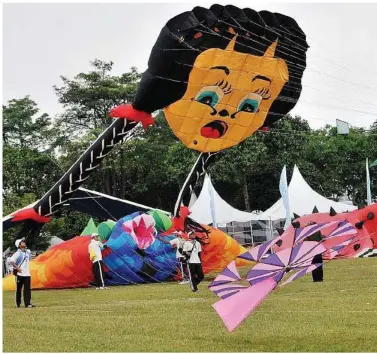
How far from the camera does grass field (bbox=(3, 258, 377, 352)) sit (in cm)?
750

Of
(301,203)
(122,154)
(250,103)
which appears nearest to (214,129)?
(250,103)

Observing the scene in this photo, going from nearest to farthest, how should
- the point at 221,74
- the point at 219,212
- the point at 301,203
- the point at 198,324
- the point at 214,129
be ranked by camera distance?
the point at 198,324
the point at 221,74
the point at 214,129
the point at 301,203
the point at 219,212

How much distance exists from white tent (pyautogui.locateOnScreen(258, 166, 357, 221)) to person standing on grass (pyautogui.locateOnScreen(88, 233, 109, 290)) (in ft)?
51.9

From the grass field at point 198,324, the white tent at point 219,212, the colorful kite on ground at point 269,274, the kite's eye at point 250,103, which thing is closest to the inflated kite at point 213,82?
the kite's eye at point 250,103

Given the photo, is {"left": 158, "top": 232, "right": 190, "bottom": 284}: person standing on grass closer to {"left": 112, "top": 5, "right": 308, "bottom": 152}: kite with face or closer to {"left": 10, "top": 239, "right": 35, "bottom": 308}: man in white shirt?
{"left": 112, "top": 5, "right": 308, "bottom": 152}: kite with face

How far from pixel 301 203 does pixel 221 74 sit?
19.7m

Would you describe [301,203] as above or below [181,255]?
above

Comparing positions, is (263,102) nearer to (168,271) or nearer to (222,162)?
(168,271)

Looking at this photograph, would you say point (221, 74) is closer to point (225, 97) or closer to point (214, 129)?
point (225, 97)

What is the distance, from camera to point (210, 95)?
47.4 feet

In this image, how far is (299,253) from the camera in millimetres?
7742

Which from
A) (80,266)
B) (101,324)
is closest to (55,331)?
(101,324)

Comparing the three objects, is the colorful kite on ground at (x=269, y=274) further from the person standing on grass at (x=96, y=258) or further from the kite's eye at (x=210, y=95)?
the person standing on grass at (x=96, y=258)

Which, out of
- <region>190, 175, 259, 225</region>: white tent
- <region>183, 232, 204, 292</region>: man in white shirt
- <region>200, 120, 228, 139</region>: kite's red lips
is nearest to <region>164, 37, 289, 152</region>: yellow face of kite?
<region>200, 120, 228, 139</region>: kite's red lips
